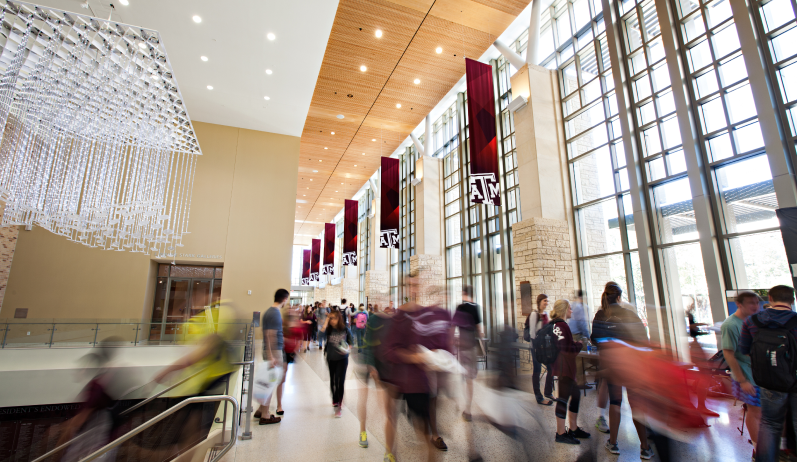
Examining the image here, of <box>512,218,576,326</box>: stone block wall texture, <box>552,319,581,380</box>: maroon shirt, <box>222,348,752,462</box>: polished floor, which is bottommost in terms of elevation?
<box>222,348,752,462</box>: polished floor

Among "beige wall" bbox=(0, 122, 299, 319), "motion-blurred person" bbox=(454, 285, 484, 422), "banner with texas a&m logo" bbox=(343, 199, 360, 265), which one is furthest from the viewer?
"banner with texas a&m logo" bbox=(343, 199, 360, 265)

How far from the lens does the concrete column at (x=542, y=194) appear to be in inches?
364

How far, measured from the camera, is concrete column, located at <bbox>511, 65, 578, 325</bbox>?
9.25 metres

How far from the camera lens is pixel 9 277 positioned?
10.8 meters

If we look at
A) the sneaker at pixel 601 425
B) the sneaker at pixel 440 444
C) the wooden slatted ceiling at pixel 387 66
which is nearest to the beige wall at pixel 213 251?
the wooden slatted ceiling at pixel 387 66

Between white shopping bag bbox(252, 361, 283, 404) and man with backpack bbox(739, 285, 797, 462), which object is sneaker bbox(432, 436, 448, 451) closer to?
white shopping bag bbox(252, 361, 283, 404)

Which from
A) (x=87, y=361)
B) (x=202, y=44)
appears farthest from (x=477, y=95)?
(x=87, y=361)

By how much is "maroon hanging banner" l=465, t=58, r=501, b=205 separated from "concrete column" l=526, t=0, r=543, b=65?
1.36 m

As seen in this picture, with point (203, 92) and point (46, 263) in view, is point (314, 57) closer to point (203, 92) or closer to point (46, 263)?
point (203, 92)

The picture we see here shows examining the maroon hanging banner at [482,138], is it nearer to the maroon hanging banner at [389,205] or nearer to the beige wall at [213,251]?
the maroon hanging banner at [389,205]

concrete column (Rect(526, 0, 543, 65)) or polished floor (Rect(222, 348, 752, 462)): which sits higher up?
concrete column (Rect(526, 0, 543, 65))

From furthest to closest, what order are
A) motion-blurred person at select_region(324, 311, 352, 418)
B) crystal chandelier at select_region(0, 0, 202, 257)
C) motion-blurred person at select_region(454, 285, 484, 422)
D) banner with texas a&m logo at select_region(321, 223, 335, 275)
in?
banner with texas a&m logo at select_region(321, 223, 335, 275) → crystal chandelier at select_region(0, 0, 202, 257) → motion-blurred person at select_region(324, 311, 352, 418) → motion-blurred person at select_region(454, 285, 484, 422)

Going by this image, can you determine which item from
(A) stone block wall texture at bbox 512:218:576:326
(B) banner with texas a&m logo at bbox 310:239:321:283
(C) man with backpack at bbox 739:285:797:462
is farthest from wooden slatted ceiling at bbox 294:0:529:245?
(B) banner with texas a&m logo at bbox 310:239:321:283

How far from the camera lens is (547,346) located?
408cm
